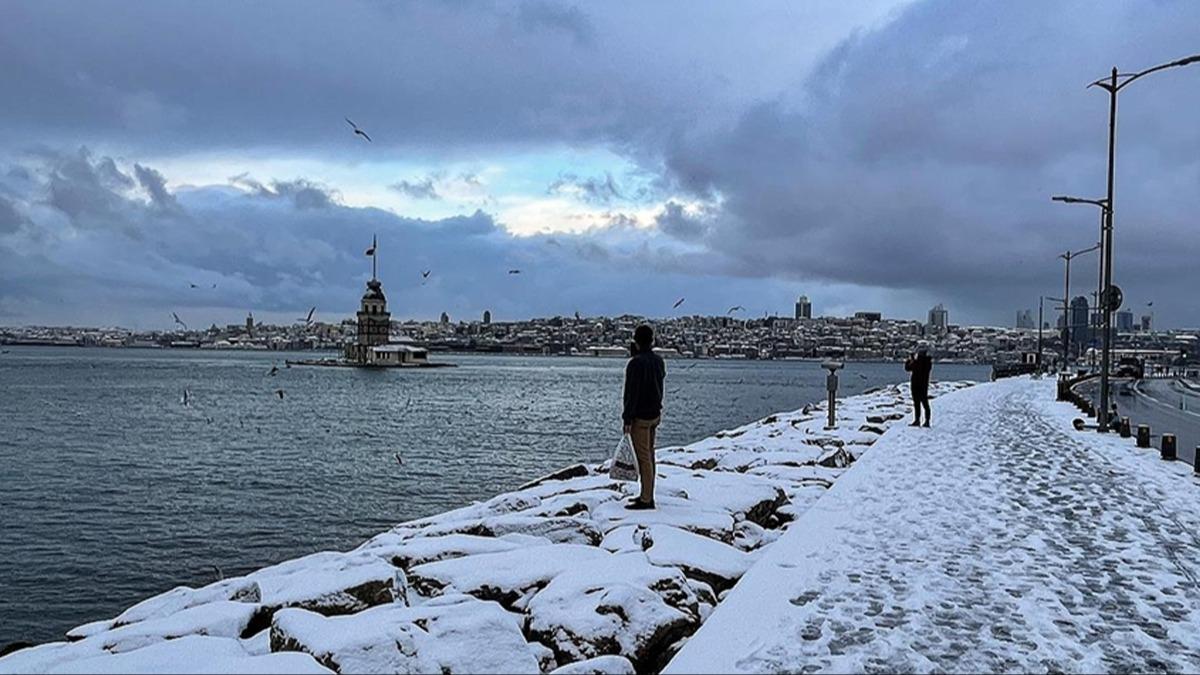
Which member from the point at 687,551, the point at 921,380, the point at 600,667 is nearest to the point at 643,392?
the point at 687,551

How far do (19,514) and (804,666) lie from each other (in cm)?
2030

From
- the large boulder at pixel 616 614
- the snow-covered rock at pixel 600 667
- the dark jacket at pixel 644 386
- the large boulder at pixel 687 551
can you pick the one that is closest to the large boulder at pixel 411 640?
the snow-covered rock at pixel 600 667

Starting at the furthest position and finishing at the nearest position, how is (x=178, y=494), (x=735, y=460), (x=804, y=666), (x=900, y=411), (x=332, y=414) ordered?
(x=332, y=414) → (x=900, y=411) → (x=178, y=494) → (x=735, y=460) → (x=804, y=666)

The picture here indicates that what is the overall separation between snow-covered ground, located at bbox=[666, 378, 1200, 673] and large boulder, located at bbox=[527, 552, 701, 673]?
332mm

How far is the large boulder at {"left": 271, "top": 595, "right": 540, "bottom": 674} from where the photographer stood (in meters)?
5.31

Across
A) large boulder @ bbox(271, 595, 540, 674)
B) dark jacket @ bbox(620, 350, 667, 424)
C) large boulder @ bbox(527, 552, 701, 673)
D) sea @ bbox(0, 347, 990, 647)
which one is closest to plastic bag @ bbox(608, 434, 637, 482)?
dark jacket @ bbox(620, 350, 667, 424)

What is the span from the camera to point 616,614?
20.2 feet

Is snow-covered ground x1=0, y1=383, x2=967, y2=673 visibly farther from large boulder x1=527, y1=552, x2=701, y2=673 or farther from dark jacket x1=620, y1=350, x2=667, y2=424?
dark jacket x1=620, y1=350, x2=667, y2=424

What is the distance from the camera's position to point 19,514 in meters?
19.9

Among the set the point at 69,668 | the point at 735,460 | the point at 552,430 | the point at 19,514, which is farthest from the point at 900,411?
the point at 69,668

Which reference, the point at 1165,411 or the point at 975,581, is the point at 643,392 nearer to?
the point at 975,581

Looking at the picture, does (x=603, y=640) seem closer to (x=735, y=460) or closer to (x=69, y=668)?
(x=69, y=668)

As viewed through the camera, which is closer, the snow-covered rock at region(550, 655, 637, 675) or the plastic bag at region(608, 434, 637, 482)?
the snow-covered rock at region(550, 655, 637, 675)

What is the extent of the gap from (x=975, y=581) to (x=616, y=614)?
3154 mm
